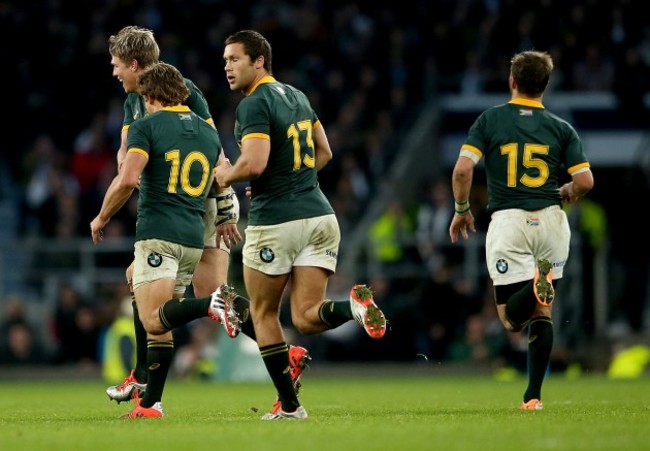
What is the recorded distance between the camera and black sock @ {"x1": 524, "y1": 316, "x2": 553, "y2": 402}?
32.9 ft

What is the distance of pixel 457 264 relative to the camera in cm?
2042

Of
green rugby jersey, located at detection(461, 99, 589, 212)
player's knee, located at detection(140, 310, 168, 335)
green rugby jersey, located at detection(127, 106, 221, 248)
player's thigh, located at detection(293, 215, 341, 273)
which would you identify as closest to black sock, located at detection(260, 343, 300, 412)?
player's thigh, located at detection(293, 215, 341, 273)

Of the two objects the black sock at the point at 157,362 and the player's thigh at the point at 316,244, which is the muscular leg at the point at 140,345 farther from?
the player's thigh at the point at 316,244

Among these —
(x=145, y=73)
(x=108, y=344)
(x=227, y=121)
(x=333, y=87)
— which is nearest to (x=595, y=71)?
(x=333, y=87)

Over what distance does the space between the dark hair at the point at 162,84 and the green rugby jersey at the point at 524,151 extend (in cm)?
205

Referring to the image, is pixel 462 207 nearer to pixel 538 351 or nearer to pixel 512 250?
pixel 512 250

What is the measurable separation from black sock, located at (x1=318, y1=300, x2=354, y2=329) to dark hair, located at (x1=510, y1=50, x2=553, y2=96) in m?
2.20

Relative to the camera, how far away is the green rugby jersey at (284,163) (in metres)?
9.23

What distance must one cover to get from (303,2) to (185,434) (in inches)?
728

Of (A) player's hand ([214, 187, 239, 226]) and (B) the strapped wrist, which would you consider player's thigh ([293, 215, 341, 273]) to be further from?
(B) the strapped wrist

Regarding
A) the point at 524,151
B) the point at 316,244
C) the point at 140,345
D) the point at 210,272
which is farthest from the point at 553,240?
the point at 140,345

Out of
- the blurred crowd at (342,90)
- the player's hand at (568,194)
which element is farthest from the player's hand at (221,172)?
the blurred crowd at (342,90)

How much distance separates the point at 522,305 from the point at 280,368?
1.87 m

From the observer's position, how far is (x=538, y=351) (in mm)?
10055
